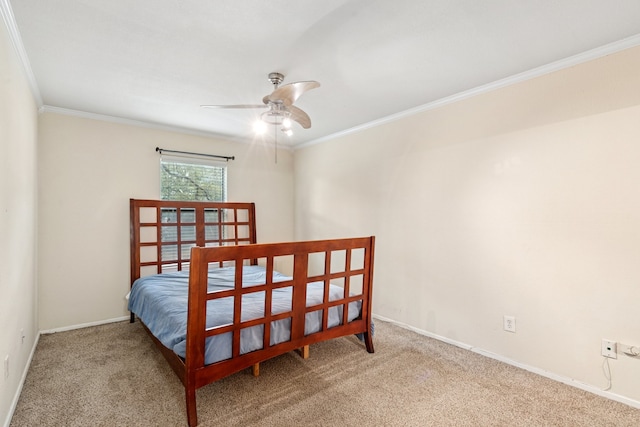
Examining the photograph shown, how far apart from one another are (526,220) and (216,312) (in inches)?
97.2

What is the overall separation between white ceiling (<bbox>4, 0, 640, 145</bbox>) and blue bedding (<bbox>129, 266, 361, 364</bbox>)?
172cm

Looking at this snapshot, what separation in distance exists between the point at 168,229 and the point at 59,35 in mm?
Answer: 2387

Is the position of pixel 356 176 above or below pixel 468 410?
above

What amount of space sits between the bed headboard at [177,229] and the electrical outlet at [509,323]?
3.09 metres

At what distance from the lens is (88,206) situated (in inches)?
134

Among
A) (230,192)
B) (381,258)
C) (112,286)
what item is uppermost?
(230,192)

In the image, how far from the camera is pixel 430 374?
238cm

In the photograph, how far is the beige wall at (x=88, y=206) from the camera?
320 cm

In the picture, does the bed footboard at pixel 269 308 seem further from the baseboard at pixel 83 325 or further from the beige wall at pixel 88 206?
the baseboard at pixel 83 325

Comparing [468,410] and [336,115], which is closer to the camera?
[468,410]

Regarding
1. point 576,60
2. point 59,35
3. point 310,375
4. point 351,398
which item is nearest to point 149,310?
point 310,375

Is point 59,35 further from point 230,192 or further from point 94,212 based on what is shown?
point 230,192

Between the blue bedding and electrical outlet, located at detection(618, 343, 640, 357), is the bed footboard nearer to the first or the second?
the blue bedding

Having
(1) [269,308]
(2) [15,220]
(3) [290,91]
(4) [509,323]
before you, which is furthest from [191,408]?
(4) [509,323]
